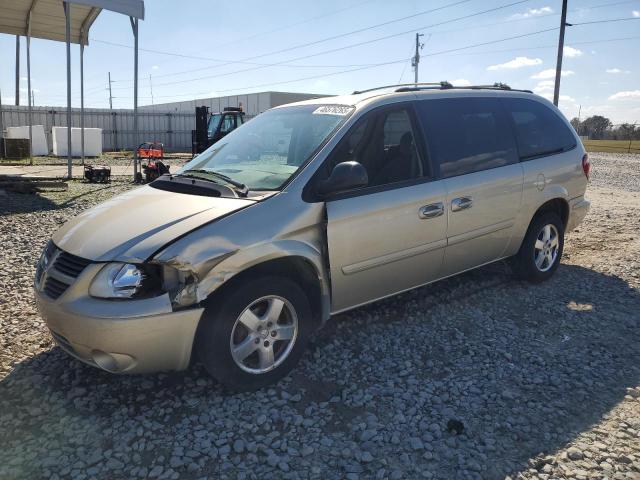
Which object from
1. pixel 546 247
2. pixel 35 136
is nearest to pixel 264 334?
pixel 546 247

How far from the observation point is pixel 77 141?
24438 mm

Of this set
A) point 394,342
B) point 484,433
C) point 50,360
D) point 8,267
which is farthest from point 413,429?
point 8,267

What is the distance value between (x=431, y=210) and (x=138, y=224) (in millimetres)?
2120

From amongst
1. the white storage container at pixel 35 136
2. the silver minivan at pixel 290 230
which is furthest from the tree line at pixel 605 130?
the silver minivan at pixel 290 230

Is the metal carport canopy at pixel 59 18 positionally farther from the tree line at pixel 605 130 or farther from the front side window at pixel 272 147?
the tree line at pixel 605 130

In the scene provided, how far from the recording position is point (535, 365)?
11.8 feet

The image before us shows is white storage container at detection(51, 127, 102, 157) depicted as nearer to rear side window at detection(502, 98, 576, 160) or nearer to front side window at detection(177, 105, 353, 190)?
front side window at detection(177, 105, 353, 190)

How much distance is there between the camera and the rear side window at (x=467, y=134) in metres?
4.14

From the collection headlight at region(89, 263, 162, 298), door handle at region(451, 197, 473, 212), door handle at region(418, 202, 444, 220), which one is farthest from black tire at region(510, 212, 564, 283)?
headlight at region(89, 263, 162, 298)

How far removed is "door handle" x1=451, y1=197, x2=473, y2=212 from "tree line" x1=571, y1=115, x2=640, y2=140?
4584 cm

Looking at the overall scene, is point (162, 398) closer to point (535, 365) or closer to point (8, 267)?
point (535, 365)

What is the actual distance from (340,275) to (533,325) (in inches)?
73.8

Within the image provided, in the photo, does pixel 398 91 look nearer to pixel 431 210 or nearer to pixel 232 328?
pixel 431 210

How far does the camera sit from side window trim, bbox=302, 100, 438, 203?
339cm
